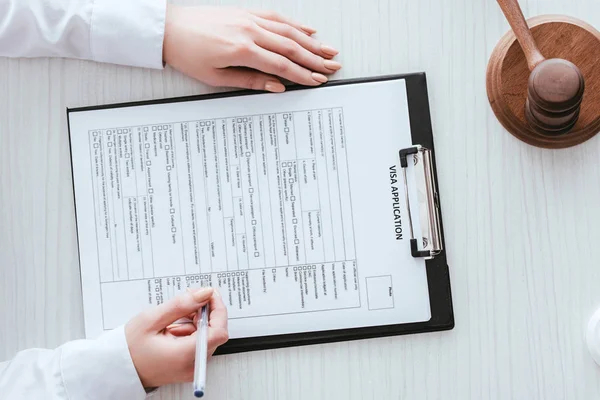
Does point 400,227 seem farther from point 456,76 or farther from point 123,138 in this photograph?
point 123,138

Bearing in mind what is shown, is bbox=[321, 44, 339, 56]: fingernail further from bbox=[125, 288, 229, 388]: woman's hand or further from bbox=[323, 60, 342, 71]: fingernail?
bbox=[125, 288, 229, 388]: woman's hand

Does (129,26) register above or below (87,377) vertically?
above

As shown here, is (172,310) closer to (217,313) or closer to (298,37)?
(217,313)

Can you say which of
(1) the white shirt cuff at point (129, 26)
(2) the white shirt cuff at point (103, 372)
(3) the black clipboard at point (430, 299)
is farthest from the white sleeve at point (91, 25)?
(2) the white shirt cuff at point (103, 372)

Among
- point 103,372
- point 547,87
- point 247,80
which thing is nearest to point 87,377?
point 103,372

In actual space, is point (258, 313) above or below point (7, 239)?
below

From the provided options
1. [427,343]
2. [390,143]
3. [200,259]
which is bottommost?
[427,343]

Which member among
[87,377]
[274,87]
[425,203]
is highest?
[274,87]

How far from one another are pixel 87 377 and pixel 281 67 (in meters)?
0.40

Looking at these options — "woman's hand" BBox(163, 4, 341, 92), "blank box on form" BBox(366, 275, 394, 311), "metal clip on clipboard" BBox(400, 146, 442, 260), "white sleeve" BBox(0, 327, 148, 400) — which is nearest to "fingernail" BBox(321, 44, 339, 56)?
"woman's hand" BBox(163, 4, 341, 92)

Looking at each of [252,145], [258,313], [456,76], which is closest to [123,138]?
[252,145]

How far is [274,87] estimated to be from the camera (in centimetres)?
66

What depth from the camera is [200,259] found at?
67cm

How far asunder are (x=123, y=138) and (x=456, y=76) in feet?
1.28
